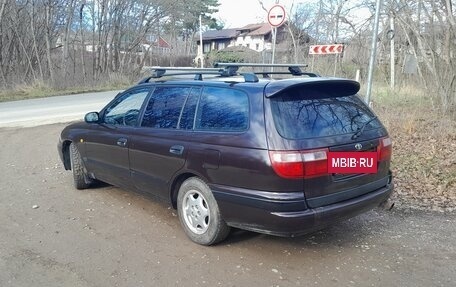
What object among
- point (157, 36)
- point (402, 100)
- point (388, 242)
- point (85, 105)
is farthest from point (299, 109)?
point (157, 36)

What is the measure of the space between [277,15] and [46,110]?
9.03 metres

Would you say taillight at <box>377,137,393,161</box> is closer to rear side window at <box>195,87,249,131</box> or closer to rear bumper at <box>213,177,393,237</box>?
rear bumper at <box>213,177,393,237</box>

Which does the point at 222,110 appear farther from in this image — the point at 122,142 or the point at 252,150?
the point at 122,142

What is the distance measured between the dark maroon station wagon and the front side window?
0.15 ft

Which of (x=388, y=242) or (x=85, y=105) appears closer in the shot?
(x=388, y=242)

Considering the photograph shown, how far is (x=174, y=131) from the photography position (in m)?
4.23

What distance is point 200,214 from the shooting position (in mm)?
4012

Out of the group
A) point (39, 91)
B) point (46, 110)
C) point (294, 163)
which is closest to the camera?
point (294, 163)

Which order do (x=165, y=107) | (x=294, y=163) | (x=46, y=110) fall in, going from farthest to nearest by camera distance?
(x=46, y=110)
(x=165, y=107)
(x=294, y=163)

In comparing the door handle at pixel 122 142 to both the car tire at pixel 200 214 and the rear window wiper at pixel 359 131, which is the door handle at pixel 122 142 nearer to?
the car tire at pixel 200 214

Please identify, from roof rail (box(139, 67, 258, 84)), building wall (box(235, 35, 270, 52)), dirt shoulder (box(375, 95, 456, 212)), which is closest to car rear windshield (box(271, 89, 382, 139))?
roof rail (box(139, 67, 258, 84))

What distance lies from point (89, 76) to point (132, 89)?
2082 centimetres

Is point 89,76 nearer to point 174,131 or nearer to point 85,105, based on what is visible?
point 85,105

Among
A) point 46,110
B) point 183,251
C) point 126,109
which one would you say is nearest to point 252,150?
point 183,251
